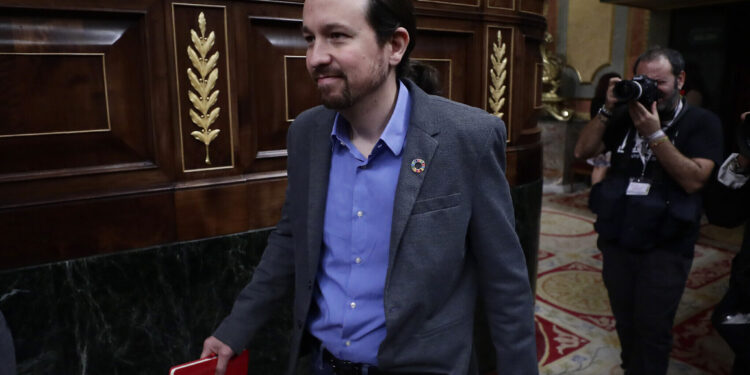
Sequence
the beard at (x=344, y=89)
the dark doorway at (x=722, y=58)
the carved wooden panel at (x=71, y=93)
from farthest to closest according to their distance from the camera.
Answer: the dark doorway at (x=722, y=58) → the carved wooden panel at (x=71, y=93) → the beard at (x=344, y=89)

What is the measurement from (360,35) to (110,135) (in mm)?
1088

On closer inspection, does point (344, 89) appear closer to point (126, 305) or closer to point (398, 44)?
point (398, 44)

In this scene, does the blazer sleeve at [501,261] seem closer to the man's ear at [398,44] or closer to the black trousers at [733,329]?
the man's ear at [398,44]

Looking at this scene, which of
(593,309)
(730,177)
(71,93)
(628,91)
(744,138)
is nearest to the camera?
(71,93)

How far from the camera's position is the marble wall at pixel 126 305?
1.74 m

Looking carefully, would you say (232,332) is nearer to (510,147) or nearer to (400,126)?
(400,126)

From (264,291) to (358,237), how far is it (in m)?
0.36

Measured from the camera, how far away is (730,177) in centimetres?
217

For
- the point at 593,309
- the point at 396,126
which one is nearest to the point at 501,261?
the point at 396,126

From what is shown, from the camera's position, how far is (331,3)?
1.11 metres

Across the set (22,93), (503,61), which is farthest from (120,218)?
(503,61)

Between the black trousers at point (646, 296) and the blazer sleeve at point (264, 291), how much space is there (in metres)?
1.64

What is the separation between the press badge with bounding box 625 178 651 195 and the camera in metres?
2.38

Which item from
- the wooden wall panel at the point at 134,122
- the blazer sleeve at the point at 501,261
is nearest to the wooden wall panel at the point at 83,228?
the wooden wall panel at the point at 134,122
